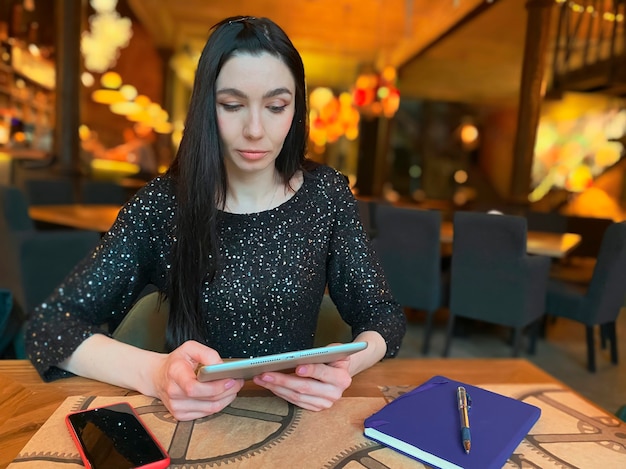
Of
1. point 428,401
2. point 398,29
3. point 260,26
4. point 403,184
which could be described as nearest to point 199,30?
point 398,29

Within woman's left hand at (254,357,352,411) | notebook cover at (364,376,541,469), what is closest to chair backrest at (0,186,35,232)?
woman's left hand at (254,357,352,411)

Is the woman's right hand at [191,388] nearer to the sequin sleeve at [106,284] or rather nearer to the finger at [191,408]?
the finger at [191,408]

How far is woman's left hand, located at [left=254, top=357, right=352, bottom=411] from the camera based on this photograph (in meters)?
0.84

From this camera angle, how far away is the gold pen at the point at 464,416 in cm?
74

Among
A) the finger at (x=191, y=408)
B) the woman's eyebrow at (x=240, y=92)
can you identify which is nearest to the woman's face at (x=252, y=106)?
the woman's eyebrow at (x=240, y=92)

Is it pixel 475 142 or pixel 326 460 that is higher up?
pixel 475 142

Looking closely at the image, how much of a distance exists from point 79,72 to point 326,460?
593cm

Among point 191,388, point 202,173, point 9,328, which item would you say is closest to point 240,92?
point 202,173

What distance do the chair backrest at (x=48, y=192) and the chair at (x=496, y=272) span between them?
378 cm

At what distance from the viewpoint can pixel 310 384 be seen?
2.76ft

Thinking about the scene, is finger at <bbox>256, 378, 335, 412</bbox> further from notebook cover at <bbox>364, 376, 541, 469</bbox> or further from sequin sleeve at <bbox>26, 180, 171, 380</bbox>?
sequin sleeve at <bbox>26, 180, 171, 380</bbox>

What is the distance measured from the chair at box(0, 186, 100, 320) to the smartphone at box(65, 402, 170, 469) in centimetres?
251

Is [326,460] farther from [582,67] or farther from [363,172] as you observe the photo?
[363,172]

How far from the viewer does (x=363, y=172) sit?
34.4ft
